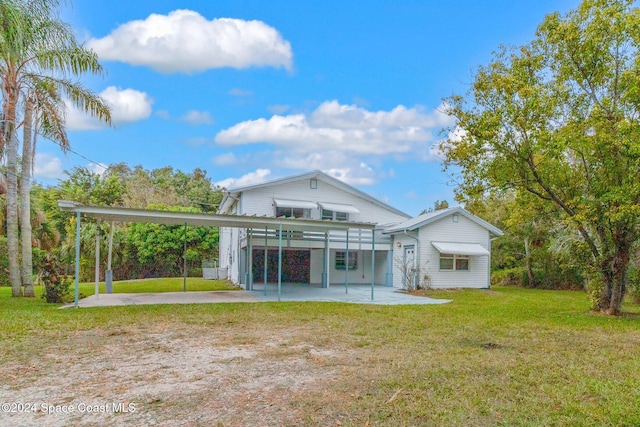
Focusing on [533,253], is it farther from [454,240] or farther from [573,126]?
[573,126]

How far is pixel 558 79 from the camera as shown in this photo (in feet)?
38.7

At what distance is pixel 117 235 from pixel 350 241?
13197mm

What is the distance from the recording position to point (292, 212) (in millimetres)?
20219

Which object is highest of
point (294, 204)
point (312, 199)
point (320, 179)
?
point (320, 179)

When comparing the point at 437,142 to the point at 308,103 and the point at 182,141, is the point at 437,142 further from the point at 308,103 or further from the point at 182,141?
the point at 182,141

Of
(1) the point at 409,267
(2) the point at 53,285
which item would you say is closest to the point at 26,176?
(2) the point at 53,285

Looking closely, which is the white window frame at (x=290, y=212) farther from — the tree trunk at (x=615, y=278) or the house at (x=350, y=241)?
the tree trunk at (x=615, y=278)

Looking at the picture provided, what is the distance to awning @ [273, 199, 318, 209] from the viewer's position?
773 inches

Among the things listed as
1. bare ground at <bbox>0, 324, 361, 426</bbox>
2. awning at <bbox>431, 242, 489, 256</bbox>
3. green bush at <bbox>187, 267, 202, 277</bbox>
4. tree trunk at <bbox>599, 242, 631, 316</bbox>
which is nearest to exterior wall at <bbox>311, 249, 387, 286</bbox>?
awning at <bbox>431, 242, 489, 256</bbox>

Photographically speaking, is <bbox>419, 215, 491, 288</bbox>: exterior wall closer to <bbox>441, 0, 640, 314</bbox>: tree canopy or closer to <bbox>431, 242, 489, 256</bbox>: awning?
<bbox>431, 242, 489, 256</bbox>: awning

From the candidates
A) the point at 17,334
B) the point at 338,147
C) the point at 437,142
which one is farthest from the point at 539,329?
the point at 338,147

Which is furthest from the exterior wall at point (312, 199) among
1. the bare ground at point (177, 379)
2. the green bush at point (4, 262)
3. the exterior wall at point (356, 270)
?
the bare ground at point (177, 379)

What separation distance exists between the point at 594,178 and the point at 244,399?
36.4 feet

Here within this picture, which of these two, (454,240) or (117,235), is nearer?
(454,240)
